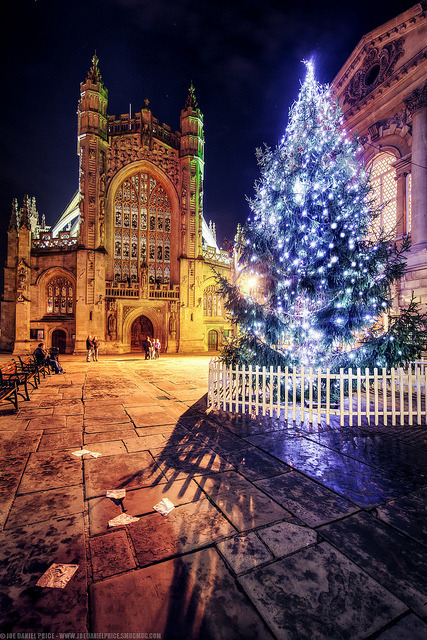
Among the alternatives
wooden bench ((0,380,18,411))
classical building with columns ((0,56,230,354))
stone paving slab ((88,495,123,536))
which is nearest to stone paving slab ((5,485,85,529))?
stone paving slab ((88,495,123,536))

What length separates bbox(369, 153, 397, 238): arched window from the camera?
13398mm

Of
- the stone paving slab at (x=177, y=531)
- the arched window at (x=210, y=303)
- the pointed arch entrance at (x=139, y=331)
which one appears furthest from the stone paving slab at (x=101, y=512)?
the arched window at (x=210, y=303)

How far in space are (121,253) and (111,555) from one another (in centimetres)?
2555

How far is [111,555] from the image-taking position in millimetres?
2182

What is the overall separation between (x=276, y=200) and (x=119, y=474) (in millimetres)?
6847

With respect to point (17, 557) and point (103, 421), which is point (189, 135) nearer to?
point (103, 421)

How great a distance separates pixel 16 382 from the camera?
624cm

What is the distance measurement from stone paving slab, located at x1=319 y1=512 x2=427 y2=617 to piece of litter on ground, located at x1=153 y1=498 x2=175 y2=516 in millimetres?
1417

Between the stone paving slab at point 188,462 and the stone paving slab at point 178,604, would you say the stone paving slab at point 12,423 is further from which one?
the stone paving slab at point 178,604

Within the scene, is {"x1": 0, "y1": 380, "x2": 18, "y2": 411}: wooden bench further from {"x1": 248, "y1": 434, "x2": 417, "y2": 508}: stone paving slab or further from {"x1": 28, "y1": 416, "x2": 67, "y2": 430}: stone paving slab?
{"x1": 248, "y1": 434, "x2": 417, "y2": 508}: stone paving slab

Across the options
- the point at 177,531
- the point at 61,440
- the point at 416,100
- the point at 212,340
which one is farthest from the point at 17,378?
the point at 212,340

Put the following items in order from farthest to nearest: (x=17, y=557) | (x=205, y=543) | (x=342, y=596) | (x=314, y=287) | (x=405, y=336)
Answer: (x=314, y=287)
(x=405, y=336)
(x=205, y=543)
(x=17, y=557)
(x=342, y=596)

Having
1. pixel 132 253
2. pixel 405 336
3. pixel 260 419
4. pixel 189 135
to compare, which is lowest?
pixel 260 419

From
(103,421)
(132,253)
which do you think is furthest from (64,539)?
(132,253)
